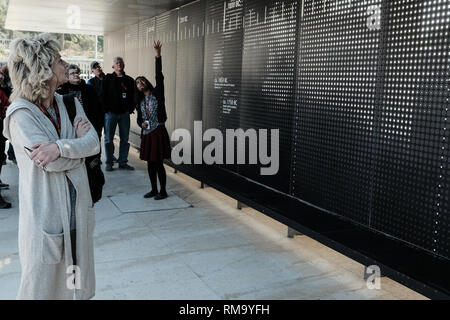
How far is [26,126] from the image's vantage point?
2164 millimetres

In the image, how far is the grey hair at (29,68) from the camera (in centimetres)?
218

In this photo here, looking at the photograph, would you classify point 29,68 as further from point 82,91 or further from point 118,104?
point 118,104

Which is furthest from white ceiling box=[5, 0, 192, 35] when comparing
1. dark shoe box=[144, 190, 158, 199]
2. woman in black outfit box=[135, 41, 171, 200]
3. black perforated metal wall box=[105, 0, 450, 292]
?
dark shoe box=[144, 190, 158, 199]

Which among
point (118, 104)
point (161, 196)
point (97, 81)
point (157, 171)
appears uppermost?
point (97, 81)

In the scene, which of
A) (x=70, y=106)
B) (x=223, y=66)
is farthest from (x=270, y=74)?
(x=70, y=106)

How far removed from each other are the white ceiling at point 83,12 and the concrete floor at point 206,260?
4043 millimetres

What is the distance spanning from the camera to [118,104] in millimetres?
8555

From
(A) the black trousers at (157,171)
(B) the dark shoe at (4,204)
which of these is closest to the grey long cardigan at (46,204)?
(B) the dark shoe at (4,204)

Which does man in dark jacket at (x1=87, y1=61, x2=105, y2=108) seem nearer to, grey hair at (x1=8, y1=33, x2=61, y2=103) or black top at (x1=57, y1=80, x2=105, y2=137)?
black top at (x1=57, y1=80, x2=105, y2=137)

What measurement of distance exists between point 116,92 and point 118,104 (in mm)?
220

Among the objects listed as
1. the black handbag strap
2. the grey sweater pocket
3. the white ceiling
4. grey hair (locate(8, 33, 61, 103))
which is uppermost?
the white ceiling

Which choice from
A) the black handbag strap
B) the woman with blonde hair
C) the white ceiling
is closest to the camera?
the woman with blonde hair

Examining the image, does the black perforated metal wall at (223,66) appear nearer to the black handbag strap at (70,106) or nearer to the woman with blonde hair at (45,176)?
the black handbag strap at (70,106)

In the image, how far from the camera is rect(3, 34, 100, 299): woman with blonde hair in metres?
2.17
